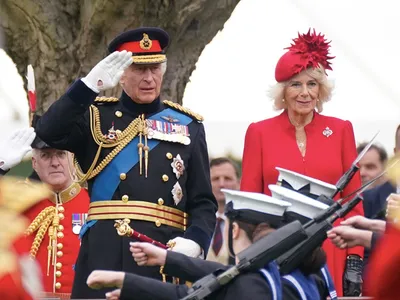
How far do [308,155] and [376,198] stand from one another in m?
0.73

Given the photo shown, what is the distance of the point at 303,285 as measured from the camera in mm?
6020

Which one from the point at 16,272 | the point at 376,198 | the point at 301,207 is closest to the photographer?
the point at 16,272

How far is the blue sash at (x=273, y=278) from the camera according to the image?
19.2 ft

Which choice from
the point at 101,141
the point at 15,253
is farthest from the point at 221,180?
the point at 15,253

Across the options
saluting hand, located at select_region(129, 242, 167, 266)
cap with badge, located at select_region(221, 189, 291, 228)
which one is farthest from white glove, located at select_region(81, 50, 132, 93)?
cap with badge, located at select_region(221, 189, 291, 228)

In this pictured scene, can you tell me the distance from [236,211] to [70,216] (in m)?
2.87

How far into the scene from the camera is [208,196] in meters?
7.65

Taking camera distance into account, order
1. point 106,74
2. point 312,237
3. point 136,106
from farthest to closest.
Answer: point 136,106 < point 106,74 < point 312,237

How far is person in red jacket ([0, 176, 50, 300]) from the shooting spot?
183 inches

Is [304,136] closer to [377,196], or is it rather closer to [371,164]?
[377,196]

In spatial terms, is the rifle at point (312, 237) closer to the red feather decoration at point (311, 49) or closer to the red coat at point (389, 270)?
the red coat at point (389, 270)

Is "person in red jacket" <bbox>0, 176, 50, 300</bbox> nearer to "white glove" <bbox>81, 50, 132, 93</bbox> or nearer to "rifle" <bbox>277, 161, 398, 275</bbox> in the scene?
"rifle" <bbox>277, 161, 398, 275</bbox>

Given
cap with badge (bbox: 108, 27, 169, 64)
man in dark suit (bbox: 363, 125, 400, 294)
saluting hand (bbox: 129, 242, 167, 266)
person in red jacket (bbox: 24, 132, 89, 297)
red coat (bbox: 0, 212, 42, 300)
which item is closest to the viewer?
red coat (bbox: 0, 212, 42, 300)

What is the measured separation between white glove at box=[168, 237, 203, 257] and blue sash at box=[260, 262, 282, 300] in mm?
1425
